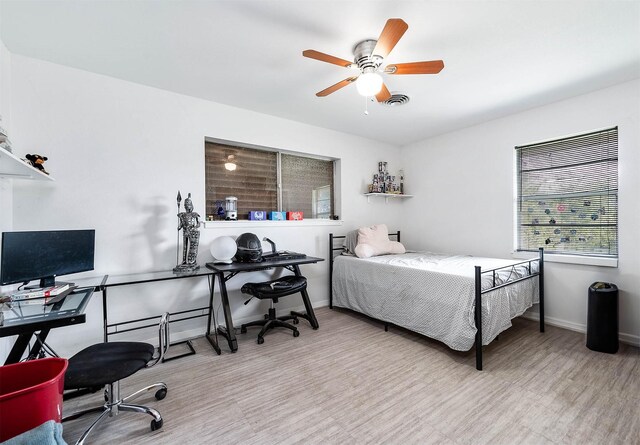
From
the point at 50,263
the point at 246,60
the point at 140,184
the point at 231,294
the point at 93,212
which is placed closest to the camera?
the point at 50,263

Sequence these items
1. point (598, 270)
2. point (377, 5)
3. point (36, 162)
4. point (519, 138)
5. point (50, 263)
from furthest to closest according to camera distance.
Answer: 1. point (519, 138)
2. point (598, 270)
3. point (36, 162)
4. point (50, 263)
5. point (377, 5)

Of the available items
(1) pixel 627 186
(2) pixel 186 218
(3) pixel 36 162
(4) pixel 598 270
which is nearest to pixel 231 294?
(2) pixel 186 218

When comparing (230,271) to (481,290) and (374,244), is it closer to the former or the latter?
(374,244)

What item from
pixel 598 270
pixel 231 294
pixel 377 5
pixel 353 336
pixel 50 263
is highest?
pixel 377 5

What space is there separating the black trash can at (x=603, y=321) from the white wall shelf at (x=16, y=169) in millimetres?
4442

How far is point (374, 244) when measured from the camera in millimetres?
3670

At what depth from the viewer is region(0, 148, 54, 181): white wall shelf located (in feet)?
5.36

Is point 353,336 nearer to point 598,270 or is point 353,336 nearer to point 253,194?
point 253,194

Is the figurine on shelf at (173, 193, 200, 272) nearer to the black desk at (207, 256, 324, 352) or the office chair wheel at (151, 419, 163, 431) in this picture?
the black desk at (207, 256, 324, 352)

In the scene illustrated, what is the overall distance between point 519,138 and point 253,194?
329 cm

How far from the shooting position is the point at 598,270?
2812 millimetres

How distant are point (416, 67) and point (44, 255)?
2.80 metres

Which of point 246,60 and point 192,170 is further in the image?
point 192,170

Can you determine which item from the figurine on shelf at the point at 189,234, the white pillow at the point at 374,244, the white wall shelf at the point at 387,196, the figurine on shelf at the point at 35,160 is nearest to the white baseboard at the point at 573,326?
the white pillow at the point at 374,244
